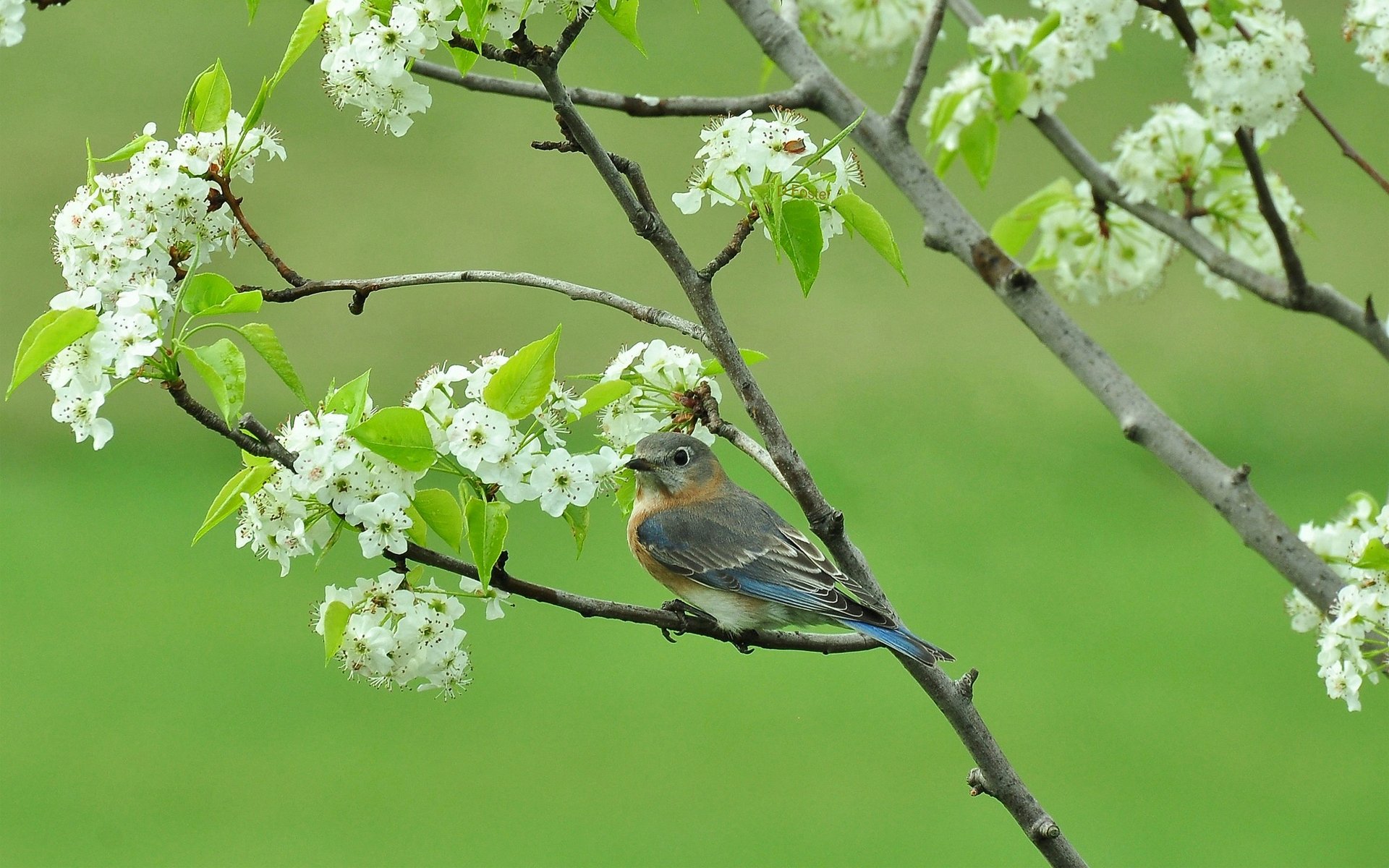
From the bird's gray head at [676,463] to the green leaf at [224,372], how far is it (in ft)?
2.79

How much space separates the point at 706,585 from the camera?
94.7 inches

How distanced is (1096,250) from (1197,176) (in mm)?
349

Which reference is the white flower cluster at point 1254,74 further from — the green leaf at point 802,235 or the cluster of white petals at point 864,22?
the green leaf at point 802,235

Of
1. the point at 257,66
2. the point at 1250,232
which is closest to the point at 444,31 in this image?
the point at 1250,232

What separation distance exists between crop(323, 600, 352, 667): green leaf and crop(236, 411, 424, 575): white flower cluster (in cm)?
8

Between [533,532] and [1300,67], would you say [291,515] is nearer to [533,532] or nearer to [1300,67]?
[1300,67]

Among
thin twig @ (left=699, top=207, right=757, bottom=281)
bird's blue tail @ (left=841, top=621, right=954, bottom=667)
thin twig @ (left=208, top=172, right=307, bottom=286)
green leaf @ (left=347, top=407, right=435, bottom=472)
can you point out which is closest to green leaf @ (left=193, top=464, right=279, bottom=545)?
green leaf @ (left=347, top=407, right=435, bottom=472)

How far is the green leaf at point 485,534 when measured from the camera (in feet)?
4.65

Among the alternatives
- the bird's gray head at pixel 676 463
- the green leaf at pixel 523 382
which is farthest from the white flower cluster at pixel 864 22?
the green leaf at pixel 523 382

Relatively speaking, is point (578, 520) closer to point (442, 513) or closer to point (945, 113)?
point (442, 513)

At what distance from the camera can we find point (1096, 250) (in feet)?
9.76

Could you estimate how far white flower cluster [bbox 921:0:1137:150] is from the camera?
248cm

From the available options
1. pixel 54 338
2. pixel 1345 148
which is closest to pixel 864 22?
pixel 1345 148

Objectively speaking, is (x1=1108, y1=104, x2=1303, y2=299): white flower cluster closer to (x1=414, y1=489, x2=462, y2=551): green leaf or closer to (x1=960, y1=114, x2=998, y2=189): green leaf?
(x1=960, y1=114, x2=998, y2=189): green leaf
